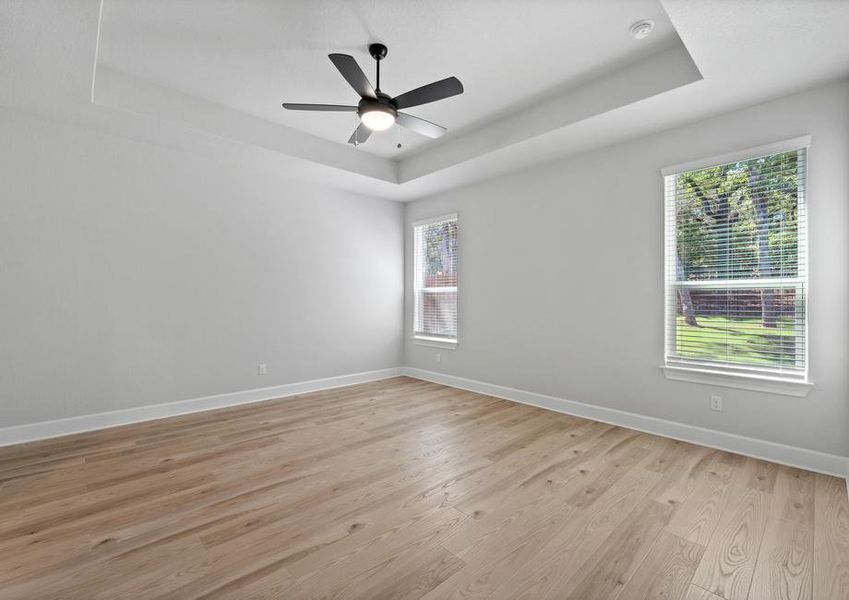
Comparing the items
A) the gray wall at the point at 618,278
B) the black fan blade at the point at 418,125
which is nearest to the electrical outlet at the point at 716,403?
the gray wall at the point at 618,278

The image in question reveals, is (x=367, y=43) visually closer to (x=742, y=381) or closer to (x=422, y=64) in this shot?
(x=422, y=64)

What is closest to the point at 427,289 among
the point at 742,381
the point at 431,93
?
the point at 431,93

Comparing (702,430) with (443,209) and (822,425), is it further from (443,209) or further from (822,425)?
(443,209)

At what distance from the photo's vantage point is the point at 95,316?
3.52 m

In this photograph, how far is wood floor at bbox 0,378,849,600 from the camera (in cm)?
162

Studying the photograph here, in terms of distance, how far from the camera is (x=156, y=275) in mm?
3820

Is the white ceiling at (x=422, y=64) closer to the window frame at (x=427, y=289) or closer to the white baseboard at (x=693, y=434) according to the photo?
the window frame at (x=427, y=289)

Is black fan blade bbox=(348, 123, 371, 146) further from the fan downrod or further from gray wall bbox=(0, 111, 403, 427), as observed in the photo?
gray wall bbox=(0, 111, 403, 427)

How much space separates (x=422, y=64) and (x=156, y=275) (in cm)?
318

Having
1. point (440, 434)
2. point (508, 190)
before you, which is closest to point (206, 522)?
point (440, 434)

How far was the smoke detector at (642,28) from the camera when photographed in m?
2.46

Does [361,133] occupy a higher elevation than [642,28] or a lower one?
lower

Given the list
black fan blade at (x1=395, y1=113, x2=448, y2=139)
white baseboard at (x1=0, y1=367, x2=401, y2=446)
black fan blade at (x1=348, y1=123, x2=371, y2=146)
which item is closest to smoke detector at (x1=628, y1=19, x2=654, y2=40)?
black fan blade at (x1=395, y1=113, x2=448, y2=139)

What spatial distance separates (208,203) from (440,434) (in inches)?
133
